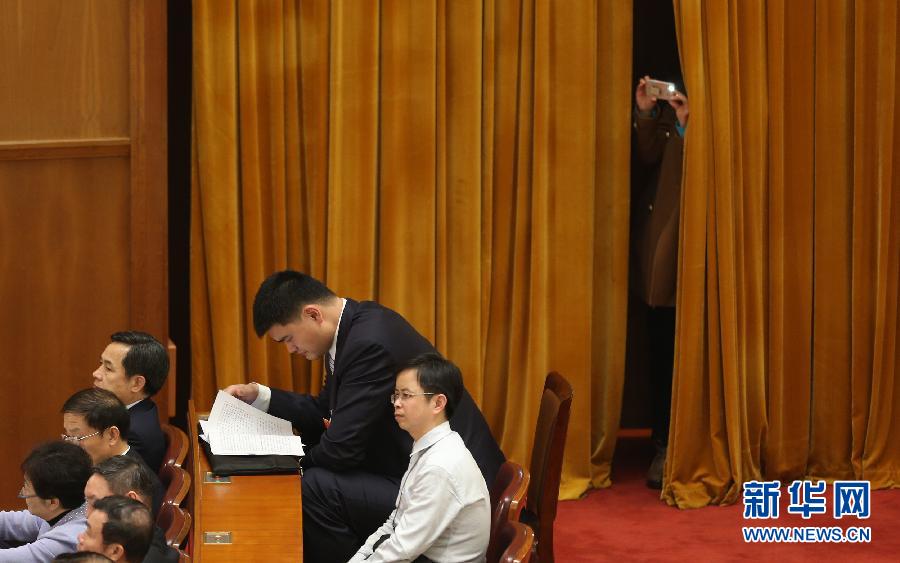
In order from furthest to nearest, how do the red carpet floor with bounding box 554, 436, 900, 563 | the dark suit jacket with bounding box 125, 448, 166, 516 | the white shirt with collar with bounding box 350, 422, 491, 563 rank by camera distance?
the red carpet floor with bounding box 554, 436, 900, 563, the dark suit jacket with bounding box 125, 448, 166, 516, the white shirt with collar with bounding box 350, 422, 491, 563

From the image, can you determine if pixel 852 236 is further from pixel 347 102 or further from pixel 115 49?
pixel 115 49

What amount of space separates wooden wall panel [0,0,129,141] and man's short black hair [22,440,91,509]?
1.55m

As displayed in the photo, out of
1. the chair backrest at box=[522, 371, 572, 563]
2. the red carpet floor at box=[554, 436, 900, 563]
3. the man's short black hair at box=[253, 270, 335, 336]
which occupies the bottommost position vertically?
the red carpet floor at box=[554, 436, 900, 563]

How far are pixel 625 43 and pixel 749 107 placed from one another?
56 cm

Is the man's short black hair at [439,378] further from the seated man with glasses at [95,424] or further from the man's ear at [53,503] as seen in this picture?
the man's ear at [53,503]

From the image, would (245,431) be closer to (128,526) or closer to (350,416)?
(350,416)

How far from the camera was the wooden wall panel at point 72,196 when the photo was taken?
179 inches

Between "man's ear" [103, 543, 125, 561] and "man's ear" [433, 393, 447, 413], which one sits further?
"man's ear" [433, 393, 447, 413]

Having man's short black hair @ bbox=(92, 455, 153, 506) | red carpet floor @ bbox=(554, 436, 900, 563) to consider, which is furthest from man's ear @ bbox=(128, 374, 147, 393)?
red carpet floor @ bbox=(554, 436, 900, 563)

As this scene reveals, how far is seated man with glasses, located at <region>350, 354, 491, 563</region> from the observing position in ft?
10.3

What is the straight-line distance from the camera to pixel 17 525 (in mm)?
3502

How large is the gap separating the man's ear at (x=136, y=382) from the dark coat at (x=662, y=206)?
236 cm

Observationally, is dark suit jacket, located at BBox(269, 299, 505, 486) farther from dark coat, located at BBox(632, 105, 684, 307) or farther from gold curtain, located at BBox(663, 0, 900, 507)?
dark coat, located at BBox(632, 105, 684, 307)

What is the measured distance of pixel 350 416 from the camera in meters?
3.64
